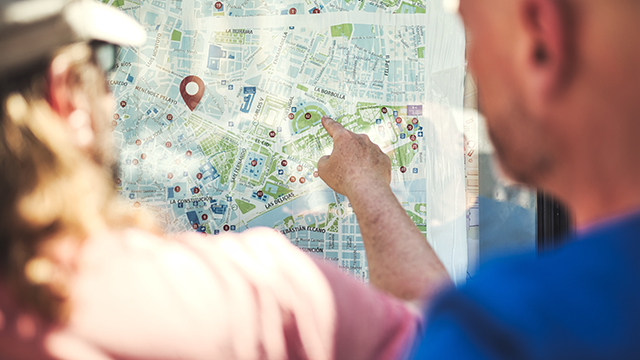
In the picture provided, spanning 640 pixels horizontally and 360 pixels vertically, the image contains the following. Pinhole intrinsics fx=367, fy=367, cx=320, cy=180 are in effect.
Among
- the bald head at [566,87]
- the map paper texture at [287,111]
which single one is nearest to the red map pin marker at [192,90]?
the map paper texture at [287,111]

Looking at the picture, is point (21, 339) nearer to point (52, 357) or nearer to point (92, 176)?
point (52, 357)

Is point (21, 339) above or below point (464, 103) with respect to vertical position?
below

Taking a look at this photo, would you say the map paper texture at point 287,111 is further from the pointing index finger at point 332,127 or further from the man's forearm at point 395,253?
the man's forearm at point 395,253

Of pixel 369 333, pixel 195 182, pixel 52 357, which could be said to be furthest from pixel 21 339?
pixel 195 182

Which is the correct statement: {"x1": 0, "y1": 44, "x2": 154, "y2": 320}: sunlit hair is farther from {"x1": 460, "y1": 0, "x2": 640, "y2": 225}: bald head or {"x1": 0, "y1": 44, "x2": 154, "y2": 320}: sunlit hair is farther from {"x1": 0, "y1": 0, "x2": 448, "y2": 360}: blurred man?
{"x1": 460, "y1": 0, "x2": 640, "y2": 225}: bald head

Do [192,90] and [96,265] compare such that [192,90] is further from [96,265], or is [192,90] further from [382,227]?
[96,265]

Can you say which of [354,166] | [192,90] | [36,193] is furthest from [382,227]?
[192,90]
